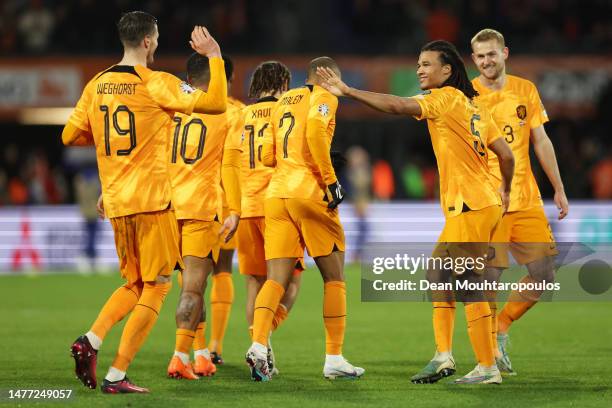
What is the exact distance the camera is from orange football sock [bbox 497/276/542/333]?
927cm

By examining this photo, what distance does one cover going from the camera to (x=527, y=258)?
9234 mm

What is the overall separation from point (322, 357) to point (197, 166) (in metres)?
2.11

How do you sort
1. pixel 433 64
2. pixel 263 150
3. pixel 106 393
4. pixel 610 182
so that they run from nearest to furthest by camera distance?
1. pixel 106 393
2. pixel 433 64
3. pixel 263 150
4. pixel 610 182

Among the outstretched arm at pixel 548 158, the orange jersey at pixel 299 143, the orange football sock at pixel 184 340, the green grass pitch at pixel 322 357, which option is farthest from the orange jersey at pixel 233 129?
the outstretched arm at pixel 548 158

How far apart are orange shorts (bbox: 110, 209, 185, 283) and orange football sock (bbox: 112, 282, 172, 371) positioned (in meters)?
0.09

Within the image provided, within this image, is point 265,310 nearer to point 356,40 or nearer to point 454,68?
point 454,68

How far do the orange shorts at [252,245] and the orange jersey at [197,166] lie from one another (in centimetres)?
43

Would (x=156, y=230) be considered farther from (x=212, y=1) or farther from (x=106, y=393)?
(x=212, y=1)

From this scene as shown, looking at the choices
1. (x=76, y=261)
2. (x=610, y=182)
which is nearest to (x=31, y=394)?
(x=76, y=261)

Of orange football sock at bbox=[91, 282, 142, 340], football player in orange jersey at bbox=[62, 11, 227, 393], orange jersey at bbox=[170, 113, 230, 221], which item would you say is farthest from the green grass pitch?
orange jersey at bbox=[170, 113, 230, 221]

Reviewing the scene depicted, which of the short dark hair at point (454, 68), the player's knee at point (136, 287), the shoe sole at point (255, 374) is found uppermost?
the short dark hair at point (454, 68)

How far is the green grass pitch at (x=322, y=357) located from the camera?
752 cm

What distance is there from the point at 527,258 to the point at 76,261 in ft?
40.0

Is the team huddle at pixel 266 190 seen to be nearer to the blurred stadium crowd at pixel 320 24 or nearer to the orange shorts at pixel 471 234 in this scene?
the orange shorts at pixel 471 234
